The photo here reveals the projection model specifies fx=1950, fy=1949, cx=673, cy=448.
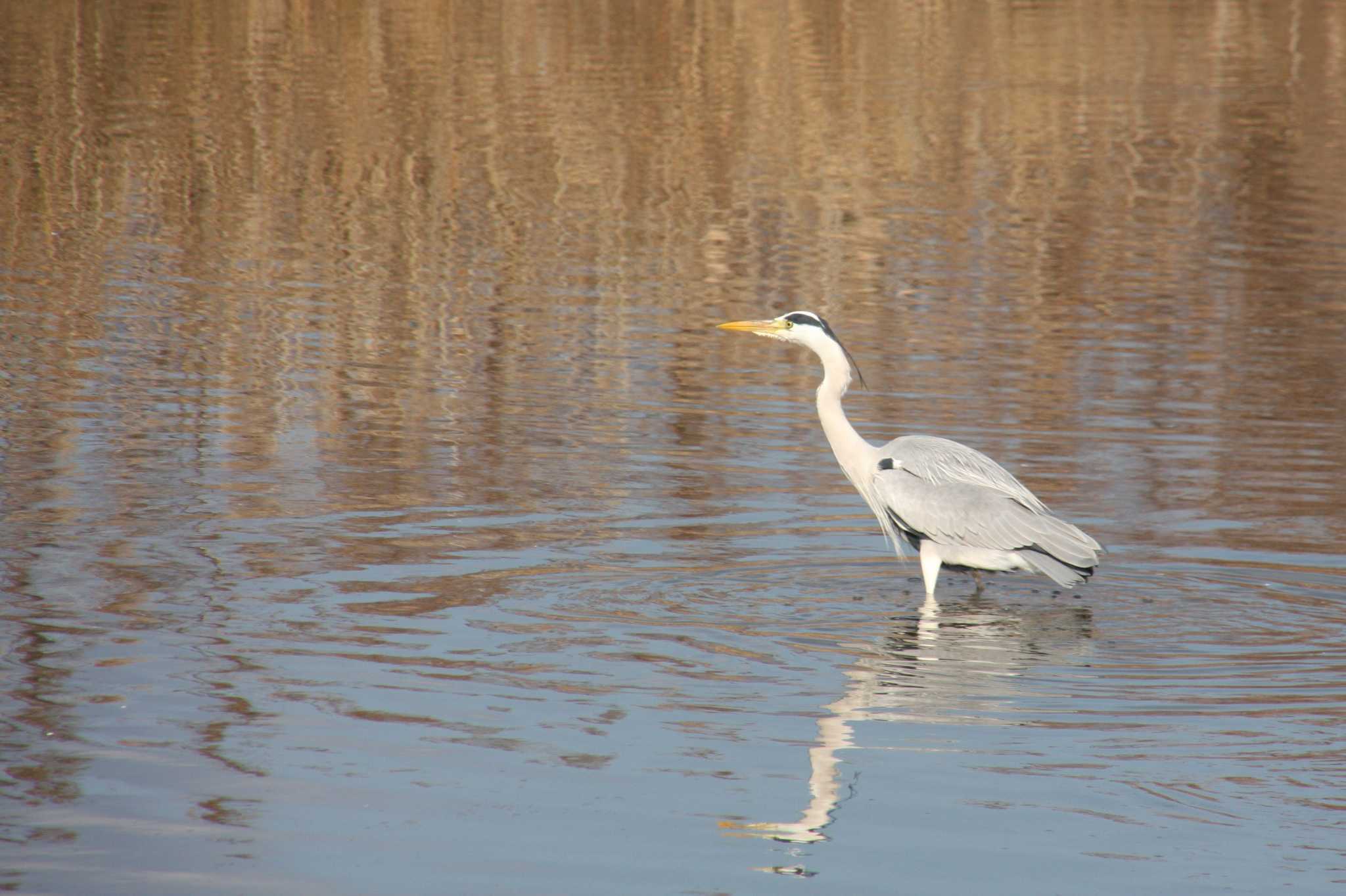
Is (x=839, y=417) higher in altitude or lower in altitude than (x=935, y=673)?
higher

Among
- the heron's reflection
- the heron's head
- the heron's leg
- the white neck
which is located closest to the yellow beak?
the heron's head

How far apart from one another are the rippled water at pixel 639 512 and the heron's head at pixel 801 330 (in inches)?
41.3

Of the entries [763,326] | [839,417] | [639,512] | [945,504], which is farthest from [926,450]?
[639,512]

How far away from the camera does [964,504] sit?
9711 millimetres

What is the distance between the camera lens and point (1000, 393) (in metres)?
Answer: 14.2

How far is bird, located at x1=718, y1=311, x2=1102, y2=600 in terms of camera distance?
9570 mm

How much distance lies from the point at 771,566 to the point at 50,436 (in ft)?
16.4

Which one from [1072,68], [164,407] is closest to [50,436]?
[164,407]

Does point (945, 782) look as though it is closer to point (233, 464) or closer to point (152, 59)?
point (233, 464)

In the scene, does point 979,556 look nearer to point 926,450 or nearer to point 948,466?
point 948,466

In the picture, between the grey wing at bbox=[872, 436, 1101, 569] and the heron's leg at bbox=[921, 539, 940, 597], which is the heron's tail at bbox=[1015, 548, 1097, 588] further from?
the heron's leg at bbox=[921, 539, 940, 597]

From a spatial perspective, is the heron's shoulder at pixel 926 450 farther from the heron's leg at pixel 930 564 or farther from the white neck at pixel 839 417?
the heron's leg at pixel 930 564

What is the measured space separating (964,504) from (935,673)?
59.7 inches

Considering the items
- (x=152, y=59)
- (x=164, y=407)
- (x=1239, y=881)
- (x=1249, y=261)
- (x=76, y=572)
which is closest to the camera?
(x=1239, y=881)
